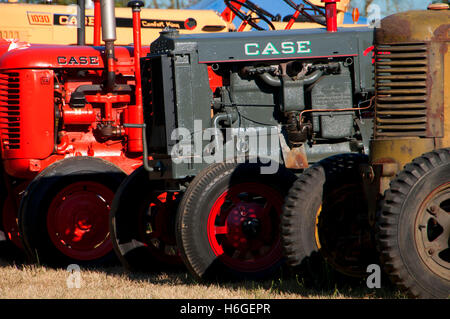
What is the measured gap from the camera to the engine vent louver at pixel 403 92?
5270 mm

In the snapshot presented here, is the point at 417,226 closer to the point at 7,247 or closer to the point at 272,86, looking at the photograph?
the point at 272,86

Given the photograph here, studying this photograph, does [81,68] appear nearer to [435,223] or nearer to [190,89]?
[190,89]

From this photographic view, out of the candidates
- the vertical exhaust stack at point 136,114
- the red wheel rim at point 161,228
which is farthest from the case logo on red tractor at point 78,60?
the red wheel rim at point 161,228

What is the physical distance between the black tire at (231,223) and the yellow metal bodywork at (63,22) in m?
5.50

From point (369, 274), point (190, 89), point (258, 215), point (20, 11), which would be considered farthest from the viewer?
point (20, 11)

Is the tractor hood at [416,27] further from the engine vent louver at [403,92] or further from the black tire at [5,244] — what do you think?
the black tire at [5,244]

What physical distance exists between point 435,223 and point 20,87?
4.75m

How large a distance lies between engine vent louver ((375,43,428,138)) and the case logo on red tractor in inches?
153

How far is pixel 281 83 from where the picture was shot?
6.91 metres

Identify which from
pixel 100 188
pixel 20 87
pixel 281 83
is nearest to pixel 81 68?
pixel 20 87

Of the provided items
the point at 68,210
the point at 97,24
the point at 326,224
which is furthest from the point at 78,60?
the point at 326,224

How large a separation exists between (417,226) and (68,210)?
4074 millimetres

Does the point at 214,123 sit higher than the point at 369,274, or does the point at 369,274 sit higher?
the point at 214,123

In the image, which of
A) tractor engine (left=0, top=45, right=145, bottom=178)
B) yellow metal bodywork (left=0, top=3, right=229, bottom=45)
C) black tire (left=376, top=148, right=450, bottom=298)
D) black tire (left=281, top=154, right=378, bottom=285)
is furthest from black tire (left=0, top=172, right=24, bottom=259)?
black tire (left=376, top=148, right=450, bottom=298)
